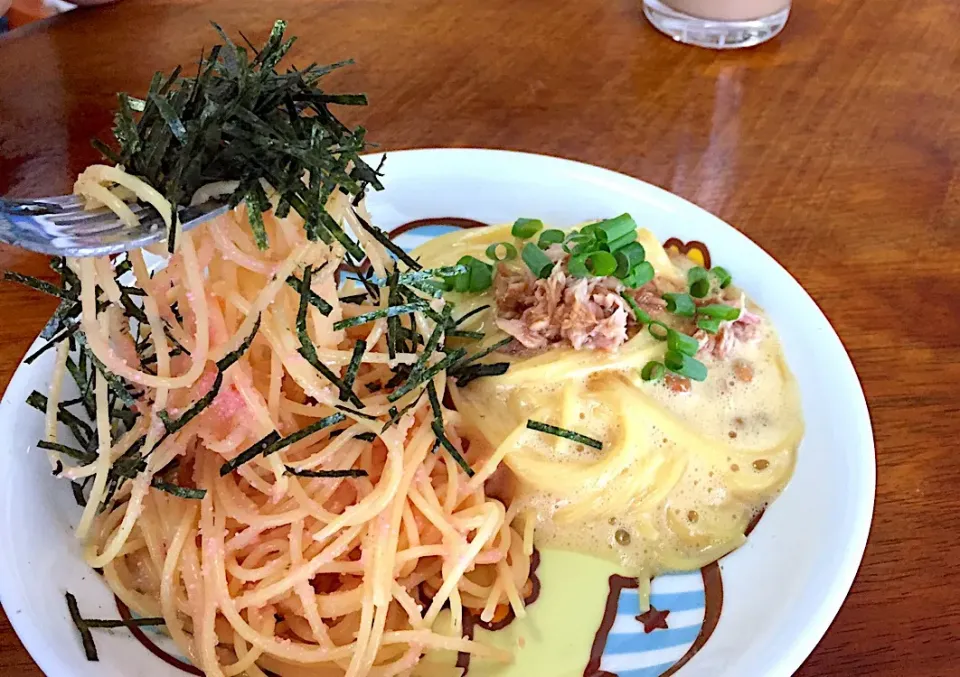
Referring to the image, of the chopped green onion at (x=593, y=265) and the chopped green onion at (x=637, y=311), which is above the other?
the chopped green onion at (x=593, y=265)

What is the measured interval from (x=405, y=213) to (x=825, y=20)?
6.14ft

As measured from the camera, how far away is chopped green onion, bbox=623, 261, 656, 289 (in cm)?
153

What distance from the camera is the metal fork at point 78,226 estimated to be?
3.14 ft

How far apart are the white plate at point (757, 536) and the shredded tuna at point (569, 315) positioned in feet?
1.10

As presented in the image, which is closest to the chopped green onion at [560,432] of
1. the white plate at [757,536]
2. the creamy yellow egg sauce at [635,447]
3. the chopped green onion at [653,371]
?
the creamy yellow egg sauce at [635,447]

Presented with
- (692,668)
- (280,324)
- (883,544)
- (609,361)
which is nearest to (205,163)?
(280,324)

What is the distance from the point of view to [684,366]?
145 cm

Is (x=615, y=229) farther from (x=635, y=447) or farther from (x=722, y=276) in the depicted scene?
(x=635, y=447)

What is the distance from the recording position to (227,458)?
1257mm

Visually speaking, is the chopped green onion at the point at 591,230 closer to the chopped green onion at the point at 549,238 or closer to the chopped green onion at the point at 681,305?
the chopped green onion at the point at 549,238

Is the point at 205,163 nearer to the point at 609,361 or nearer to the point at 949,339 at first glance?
the point at 609,361

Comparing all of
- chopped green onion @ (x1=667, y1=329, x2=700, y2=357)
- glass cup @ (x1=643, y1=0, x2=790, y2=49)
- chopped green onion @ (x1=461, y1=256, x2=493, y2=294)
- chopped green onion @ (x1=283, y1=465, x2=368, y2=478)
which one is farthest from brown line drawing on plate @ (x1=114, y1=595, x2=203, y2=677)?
glass cup @ (x1=643, y1=0, x2=790, y2=49)

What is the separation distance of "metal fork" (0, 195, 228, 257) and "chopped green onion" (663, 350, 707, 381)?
806 millimetres

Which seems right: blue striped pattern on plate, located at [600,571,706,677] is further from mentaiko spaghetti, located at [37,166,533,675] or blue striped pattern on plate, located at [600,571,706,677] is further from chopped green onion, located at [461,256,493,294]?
chopped green onion, located at [461,256,493,294]
